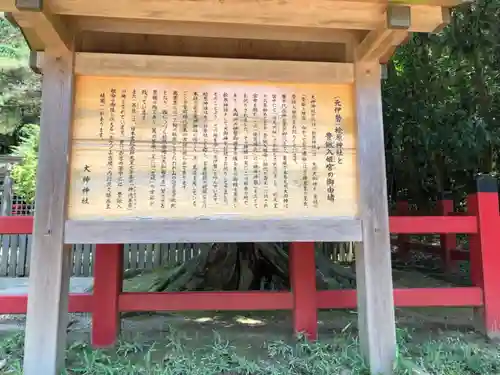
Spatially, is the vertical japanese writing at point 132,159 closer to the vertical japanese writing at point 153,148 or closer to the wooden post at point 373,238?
the vertical japanese writing at point 153,148

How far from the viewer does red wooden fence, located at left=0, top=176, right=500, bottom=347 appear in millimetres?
3230

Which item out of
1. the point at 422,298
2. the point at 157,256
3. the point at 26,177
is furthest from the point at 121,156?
the point at 26,177

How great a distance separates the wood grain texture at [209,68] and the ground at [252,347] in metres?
1.95

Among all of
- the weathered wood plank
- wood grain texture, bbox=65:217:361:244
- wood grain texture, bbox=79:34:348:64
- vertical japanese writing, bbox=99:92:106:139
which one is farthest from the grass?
the weathered wood plank

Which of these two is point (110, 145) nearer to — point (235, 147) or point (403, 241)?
point (235, 147)

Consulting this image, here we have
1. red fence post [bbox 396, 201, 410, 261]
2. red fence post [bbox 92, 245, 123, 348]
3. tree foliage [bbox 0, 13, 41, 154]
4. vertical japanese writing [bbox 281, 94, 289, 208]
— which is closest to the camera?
vertical japanese writing [bbox 281, 94, 289, 208]

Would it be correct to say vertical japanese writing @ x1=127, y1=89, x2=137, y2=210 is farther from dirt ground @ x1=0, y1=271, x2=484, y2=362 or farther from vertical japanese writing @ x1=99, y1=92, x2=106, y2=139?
dirt ground @ x1=0, y1=271, x2=484, y2=362

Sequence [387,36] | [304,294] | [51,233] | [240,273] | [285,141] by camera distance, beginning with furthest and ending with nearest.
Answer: [240,273] < [304,294] < [285,141] < [387,36] < [51,233]

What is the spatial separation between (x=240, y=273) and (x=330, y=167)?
3016 millimetres

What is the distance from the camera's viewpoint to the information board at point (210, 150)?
2.71 m

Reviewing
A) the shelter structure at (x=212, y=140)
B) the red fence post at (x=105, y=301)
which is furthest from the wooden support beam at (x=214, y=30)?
the red fence post at (x=105, y=301)

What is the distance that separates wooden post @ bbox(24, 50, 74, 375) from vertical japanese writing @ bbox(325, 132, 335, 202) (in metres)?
1.75

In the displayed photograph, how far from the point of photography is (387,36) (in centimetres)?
267

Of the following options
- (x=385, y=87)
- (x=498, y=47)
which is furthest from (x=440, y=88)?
(x=498, y=47)
